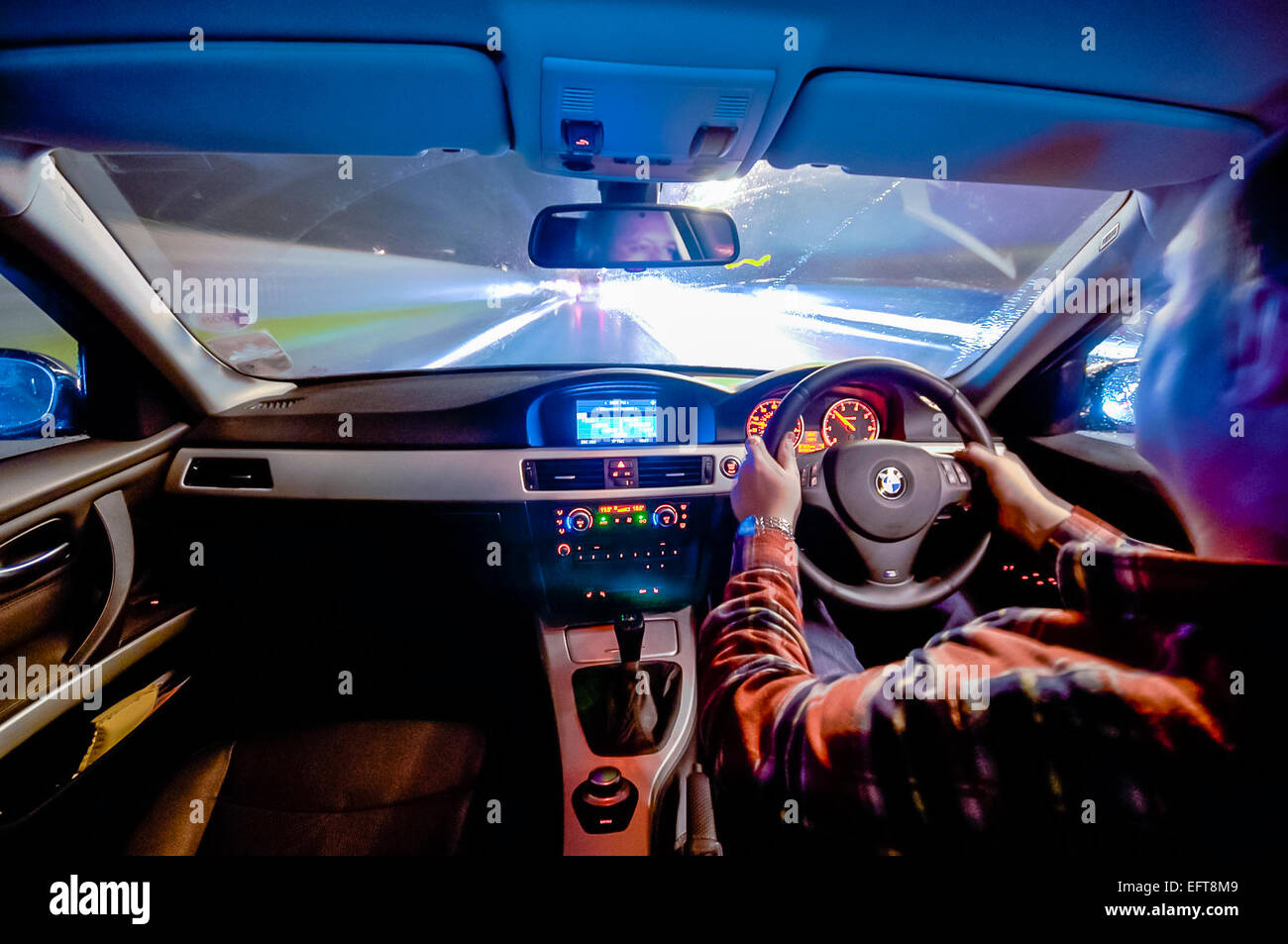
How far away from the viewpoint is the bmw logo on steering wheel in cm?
208

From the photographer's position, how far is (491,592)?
2803 mm

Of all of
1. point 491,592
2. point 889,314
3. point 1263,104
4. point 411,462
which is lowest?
point 491,592

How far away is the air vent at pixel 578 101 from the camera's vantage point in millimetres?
1374

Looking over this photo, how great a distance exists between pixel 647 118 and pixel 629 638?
212 cm

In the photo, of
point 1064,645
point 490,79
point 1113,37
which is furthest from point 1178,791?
point 490,79

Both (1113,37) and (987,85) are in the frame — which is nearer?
(1113,37)

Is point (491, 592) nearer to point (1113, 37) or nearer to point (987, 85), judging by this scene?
point (987, 85)

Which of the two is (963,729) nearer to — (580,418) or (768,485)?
(768,485)

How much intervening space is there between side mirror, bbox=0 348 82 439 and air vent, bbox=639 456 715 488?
235 cm

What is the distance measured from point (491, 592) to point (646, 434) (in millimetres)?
1119

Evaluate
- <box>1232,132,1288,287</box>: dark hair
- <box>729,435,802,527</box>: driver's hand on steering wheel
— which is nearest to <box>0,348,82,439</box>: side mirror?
<box>729,435,802,527</box>: driver's hand on steering wheel

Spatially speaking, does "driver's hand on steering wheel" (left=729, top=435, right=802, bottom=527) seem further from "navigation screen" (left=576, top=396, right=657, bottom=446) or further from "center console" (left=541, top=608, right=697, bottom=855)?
"center console" (left=541, top=608, right=697, bottom=855)

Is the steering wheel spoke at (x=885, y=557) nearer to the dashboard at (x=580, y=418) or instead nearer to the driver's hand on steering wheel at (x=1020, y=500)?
the driver's hand on steering wheel at (x=1020, y=500)

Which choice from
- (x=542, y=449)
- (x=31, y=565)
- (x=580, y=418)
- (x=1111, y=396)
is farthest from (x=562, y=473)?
Result: (x=1111, y=396)
